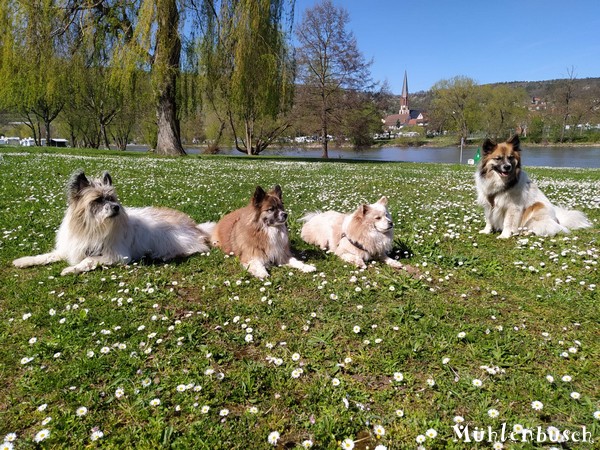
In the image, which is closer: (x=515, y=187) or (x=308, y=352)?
(x=308, y=352)

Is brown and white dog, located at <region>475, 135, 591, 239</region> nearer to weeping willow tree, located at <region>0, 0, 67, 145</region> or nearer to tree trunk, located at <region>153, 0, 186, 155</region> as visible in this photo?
tree trunk, located at <region>153, 0, 186, 155</region>

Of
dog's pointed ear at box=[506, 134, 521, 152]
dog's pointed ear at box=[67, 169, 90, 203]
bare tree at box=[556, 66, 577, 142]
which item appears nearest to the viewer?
dog's pointed ear at box=[67, 169, 90, 203]

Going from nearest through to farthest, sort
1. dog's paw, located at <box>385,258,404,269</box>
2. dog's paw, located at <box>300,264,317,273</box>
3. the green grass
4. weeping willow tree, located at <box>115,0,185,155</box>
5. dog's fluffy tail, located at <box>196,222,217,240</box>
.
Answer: the green grass
dog's paw, located at <box>300,264,317,273</box>
dog's paw, located at <box>385,258,404,269</box>
dog's fluffy tail, located at <box>196,222,217,240</box>
weeping willow tree, located at <box>115,0,185,155</box>

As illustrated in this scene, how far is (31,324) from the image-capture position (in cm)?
421

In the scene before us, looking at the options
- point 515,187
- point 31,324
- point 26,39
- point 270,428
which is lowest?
point 270,428

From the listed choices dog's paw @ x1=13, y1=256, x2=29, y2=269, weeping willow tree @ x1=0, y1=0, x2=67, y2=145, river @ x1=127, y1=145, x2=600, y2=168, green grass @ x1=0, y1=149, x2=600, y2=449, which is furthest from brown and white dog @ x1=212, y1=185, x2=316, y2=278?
river @ x1=127, y1=145, x2=600, y2=168

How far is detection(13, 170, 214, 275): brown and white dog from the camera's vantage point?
5570mm

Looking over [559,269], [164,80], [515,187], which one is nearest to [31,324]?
[559,269]

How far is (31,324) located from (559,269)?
7360 millimetres

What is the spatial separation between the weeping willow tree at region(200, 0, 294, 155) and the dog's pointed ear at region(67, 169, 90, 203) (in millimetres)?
19822

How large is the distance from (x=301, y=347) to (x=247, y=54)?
2295 centimetres

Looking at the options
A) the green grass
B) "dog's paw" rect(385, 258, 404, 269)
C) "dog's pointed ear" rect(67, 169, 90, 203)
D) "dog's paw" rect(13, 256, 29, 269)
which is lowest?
the green grass

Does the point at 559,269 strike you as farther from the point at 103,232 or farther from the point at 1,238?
the point at 1,238

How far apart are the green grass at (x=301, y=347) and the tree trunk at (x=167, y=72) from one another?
1841 cm
